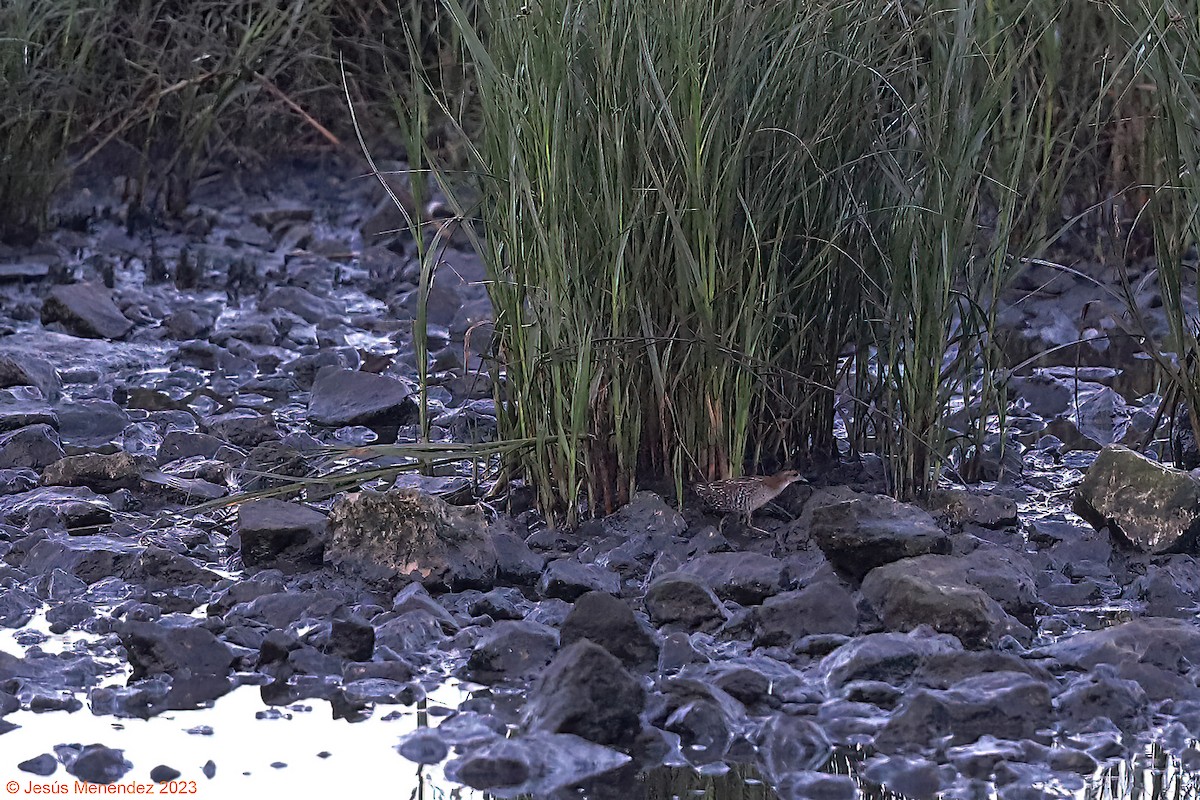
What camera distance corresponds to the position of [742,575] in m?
2.84

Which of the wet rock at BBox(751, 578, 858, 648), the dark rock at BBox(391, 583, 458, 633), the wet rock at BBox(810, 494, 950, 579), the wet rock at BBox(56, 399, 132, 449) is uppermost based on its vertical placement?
the wet rock at BBox(810, 494, 950, 579)

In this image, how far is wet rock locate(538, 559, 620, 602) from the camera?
285 cm

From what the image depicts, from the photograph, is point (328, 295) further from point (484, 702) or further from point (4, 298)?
point (484, 702)

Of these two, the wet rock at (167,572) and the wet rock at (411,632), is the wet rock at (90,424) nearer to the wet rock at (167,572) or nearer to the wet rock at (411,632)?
the wet rock at (167,572)

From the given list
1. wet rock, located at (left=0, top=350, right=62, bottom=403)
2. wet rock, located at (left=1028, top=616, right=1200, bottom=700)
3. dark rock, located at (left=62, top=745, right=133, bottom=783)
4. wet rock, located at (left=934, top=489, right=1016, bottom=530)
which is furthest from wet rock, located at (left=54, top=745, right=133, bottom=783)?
wet rock, located at (left=0, top=350, right=62, bottom=403)

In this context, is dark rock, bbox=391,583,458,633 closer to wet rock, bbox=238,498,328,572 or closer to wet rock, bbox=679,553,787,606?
wet rock, bbox=238,498,328,572

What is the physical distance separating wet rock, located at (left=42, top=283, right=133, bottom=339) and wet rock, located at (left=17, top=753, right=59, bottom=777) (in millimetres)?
3190

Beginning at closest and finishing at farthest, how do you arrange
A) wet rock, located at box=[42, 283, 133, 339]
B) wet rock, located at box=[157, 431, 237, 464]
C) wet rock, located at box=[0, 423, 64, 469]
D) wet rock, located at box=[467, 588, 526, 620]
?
wet rock, located at box=[467, 588, 526, 620] < wet rock, located at box=[0, 423, 64, 469] < wet rock, located at box=[157, 431, 237, 464] < wet rock, located at box=[42, 283, 133, 339]

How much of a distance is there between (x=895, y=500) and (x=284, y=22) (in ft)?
16.0

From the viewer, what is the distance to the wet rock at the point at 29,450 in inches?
145

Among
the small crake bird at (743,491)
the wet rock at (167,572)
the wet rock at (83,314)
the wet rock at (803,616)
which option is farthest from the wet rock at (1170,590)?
the wet rock at (83,314)

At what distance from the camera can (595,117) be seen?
303 cm

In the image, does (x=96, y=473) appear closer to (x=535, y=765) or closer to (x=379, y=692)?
(x=379, y=692)

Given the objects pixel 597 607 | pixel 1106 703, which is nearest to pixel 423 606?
pixel 597 607
